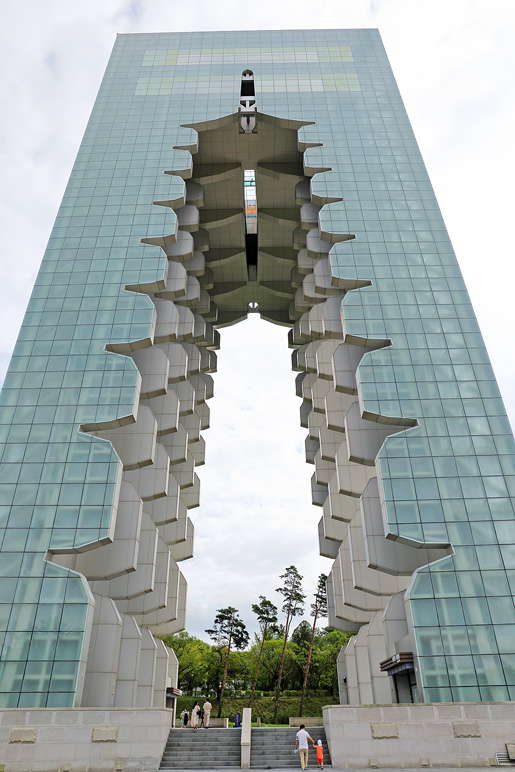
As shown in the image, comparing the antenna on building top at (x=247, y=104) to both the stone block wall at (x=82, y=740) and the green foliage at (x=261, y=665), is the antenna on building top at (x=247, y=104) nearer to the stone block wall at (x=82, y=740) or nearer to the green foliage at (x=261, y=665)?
the stone block wall at (x=82, y=740)

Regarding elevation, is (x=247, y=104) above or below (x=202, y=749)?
above

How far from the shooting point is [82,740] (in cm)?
2089

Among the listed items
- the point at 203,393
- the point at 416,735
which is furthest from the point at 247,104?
the point at 416,735

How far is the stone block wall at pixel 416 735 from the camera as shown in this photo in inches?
802

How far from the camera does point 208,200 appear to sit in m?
52.2

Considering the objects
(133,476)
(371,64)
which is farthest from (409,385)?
(371,64)

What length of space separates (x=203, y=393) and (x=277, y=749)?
36131mm

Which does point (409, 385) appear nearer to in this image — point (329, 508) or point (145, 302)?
point (329, 508)

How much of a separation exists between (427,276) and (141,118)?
27.6m

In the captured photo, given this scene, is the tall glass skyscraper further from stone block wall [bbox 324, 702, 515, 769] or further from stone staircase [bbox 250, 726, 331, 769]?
stone staircase [bbox 250, 726, 331, 769]

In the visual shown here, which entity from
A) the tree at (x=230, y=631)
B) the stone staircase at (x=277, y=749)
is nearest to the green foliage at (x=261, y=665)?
the tree at (x=230, y=631)

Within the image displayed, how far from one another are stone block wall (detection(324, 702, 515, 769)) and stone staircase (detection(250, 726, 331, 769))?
1915mm

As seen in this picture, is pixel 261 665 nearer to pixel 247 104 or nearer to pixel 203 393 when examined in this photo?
pixel 203 393

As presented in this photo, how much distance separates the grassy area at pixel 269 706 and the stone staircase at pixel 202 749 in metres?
51.9
